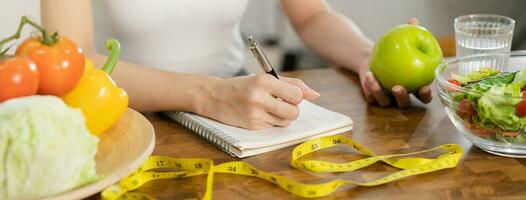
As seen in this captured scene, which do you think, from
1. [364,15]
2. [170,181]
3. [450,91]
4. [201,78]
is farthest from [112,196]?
[364,15]

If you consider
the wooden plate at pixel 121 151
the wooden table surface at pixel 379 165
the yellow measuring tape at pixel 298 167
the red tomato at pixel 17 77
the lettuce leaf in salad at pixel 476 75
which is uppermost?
the red tomato at pixel 17 77

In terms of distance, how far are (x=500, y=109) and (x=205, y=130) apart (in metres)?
0.48

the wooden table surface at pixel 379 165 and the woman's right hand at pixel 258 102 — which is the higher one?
the woman's right hand at pixel 258 102

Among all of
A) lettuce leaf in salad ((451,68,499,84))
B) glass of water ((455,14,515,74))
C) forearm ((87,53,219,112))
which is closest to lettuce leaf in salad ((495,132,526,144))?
lettuce leaf in salad ((451,68,499,84))

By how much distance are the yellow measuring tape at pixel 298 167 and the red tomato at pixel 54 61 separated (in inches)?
6.2

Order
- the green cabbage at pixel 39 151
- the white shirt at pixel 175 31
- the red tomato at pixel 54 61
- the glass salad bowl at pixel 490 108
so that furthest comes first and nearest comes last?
the white shirt at pixel 175 31
the glass salad bowl at pixel 490 108
the red tomato at pixel 54 61
the green cabbage at pixel 39 151

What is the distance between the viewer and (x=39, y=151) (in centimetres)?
84

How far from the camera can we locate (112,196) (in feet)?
3.21

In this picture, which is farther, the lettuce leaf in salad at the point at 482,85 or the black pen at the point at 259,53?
the black pen at the point at 259,53

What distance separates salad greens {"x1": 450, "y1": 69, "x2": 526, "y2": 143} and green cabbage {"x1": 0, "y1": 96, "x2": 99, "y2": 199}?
0.58m

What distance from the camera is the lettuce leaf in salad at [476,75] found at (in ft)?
4.08

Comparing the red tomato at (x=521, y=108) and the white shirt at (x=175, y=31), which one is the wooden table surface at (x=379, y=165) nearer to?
the red tomato at (x=521, y=108)

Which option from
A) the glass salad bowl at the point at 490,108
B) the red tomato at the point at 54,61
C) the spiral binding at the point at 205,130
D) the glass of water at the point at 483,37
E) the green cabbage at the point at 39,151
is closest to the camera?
the green cabbage at the point at 39,151

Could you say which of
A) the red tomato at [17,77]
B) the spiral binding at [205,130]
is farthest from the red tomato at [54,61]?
the spiral binding at [205,130]
